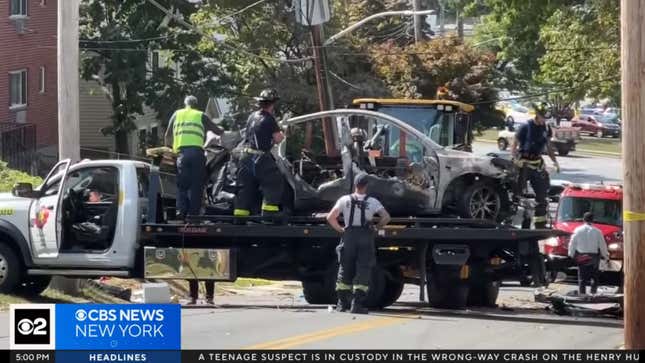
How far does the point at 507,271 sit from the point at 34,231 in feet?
19.9

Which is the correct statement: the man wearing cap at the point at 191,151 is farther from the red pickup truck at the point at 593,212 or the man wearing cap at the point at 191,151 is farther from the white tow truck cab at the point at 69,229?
the red pickup truck at the point at 593,212

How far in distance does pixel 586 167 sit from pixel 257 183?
144 feet

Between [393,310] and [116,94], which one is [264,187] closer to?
[393,310]

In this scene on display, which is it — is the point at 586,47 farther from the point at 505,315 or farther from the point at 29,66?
the point at 505,315

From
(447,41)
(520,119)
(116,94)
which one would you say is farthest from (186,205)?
(520,119)

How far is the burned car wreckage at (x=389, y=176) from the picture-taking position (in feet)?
52.8

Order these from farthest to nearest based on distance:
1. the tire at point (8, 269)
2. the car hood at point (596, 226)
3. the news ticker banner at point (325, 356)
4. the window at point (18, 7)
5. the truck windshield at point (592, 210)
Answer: the window at point (18, 7) < the truck windshield at point (592, 210) < the car hood at point (596, 226) < the tire at point (8, 269) < the news ticker banner at point (325, 356)

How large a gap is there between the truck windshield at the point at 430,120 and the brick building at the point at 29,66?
16818 millimetres

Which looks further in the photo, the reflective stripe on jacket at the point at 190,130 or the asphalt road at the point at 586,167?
the asphalt road at the point at 586,167

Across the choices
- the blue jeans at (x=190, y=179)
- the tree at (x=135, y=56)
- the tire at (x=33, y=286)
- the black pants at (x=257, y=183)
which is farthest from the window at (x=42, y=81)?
the black pants at (x=257, y=183)

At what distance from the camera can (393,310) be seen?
16.4m

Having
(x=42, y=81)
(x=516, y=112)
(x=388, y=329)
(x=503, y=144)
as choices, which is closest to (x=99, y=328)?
(x=388, y=329)

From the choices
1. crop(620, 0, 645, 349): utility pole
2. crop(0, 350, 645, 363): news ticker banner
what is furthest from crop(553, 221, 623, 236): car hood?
crop(620, 0, 645, 349): utility pole

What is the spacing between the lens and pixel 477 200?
16219 mm
